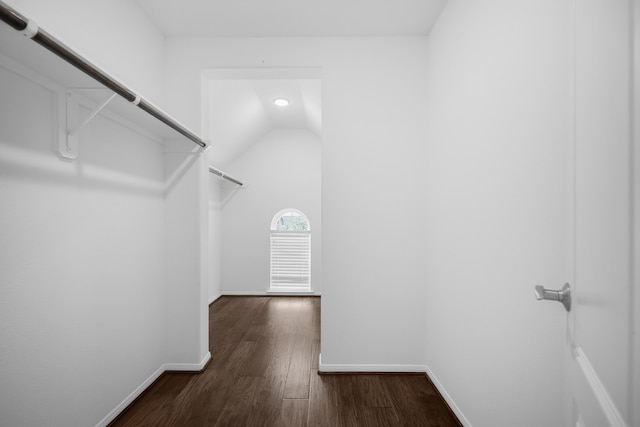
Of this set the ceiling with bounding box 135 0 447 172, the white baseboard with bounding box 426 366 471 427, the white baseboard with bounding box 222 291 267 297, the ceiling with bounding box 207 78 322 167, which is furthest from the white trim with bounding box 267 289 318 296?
the ceiling with bounding box 135 0 447 172

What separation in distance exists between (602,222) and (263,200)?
4527 mm

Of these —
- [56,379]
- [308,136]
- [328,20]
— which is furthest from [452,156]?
[308,136]

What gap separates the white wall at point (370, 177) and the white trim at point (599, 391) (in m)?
1.69

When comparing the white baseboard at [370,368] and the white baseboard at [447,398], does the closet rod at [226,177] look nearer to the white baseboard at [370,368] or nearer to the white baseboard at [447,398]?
the white baseboard at [370,368]

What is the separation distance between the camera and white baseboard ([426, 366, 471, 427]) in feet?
5.76

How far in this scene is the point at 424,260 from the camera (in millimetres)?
2418

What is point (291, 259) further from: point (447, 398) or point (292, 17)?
point (292, 17)

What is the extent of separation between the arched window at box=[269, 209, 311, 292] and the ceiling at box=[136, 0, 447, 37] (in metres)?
2.95

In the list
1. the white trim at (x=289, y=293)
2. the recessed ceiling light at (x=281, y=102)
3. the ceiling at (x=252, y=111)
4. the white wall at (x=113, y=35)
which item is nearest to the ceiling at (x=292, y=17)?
the white wall at (x=113, y=35)

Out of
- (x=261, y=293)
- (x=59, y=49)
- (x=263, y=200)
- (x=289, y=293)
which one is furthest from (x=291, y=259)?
(x=59, y=49)

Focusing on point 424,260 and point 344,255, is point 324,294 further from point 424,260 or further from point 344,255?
point 424,260

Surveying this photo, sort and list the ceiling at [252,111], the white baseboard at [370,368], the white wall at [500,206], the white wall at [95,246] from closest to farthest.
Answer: the white wall at [500,206]
the white wall at [95,246]
the white baseboard at [370,368]
the ceiling at [252,111]

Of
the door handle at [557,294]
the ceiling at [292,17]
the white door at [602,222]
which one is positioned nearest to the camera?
the white door at [602,222]

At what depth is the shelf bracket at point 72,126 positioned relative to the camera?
1.43m
